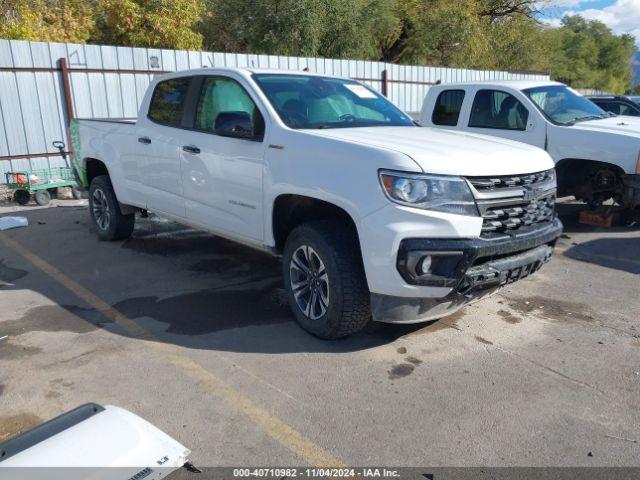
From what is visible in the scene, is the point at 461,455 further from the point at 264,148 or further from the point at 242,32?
the point at 242,32

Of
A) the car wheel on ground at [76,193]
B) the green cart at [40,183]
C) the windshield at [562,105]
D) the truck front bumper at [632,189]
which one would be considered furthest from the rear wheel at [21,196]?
the truck front bumper at [632,189]

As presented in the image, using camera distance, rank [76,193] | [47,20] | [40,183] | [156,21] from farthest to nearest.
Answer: [47,20]
[156,21]
[76,193]
[40,183]

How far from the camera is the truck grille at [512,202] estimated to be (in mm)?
3709

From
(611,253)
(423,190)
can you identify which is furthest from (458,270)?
(611,253)

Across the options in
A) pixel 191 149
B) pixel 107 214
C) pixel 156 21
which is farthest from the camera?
pixel 156 21

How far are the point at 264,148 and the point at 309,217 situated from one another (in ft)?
2.07

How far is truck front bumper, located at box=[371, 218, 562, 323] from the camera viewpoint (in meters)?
3.51

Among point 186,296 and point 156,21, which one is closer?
point 186,296

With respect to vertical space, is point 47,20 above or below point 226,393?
above

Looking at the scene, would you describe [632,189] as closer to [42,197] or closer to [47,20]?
[42,197]

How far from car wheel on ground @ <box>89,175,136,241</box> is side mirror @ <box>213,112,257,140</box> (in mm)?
2606

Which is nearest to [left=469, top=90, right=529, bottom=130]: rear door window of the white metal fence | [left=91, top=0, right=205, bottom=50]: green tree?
the white metal fence

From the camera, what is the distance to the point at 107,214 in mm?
6914

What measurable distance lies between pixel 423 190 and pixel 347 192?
50 cm
